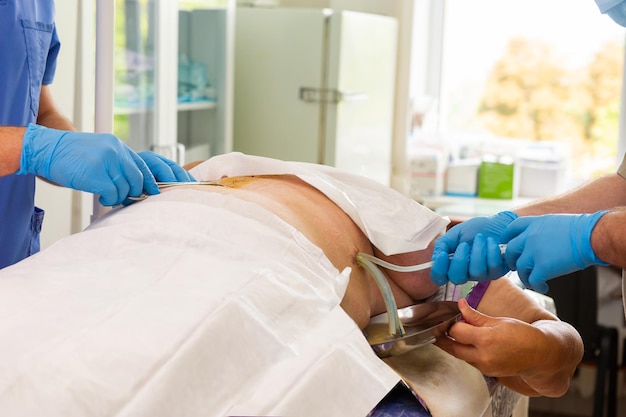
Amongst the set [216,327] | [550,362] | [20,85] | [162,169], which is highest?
[20,85]

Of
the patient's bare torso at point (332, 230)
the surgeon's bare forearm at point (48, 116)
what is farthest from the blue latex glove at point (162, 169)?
the surgeon's bare forearm at point (48, 116)

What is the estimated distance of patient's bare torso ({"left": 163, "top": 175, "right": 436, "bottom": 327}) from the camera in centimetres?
124

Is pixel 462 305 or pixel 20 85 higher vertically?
pixel 20 85

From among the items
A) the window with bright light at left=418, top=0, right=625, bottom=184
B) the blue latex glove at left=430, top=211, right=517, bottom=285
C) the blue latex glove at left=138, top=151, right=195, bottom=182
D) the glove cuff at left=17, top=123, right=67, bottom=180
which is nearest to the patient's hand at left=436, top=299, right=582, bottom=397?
the blue latex glove at left=430, top=211, right=517, bottom=285

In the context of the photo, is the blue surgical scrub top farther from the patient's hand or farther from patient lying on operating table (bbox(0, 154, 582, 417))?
the patient's hand

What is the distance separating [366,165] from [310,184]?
2150 millimetres

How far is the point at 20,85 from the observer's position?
151 centimetres

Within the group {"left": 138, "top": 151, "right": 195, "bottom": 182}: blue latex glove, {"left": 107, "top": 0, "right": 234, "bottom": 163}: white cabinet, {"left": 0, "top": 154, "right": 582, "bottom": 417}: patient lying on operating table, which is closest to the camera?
{"left": 0, "top": 154, "right": 582, "bottom": 417}: patient lying on operating table

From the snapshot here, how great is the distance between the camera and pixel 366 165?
11.7ft

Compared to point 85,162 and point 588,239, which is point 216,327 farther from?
Answer: point 588,239

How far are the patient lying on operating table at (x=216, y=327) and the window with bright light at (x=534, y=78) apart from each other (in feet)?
10.2

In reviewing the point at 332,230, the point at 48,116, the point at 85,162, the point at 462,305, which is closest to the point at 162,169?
the point at 85,162

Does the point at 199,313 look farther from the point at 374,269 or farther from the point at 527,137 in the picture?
the point at 527,137

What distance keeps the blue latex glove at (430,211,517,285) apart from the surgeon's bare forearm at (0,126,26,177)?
2.26ft
